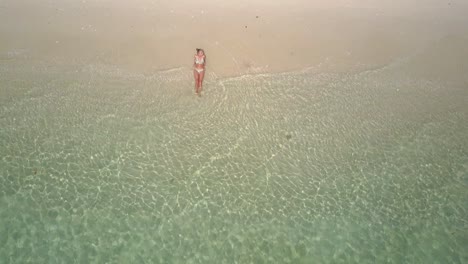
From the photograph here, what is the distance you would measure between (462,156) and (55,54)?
16.2 metres

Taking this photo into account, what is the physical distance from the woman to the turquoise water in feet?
1.29

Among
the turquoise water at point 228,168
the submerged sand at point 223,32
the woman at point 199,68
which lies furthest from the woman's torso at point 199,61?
the submerged sand at point 223,32

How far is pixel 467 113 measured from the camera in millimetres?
13461

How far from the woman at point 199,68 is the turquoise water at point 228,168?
1.29 feet

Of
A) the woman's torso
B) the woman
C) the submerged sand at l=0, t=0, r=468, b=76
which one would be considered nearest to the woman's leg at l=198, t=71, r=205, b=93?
the woman

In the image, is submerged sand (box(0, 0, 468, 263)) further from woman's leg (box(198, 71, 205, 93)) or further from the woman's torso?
the woman's torso

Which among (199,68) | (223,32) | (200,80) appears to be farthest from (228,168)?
(223,32)

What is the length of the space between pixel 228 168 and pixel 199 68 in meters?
4.37

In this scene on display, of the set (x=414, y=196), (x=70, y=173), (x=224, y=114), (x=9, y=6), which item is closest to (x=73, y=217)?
(x=70, y=173)

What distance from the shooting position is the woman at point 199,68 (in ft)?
42.4

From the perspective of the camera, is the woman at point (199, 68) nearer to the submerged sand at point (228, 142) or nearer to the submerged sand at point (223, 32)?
the submerged sand at point (228, 142)

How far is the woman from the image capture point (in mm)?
12914

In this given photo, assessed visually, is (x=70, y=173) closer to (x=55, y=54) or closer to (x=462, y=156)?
(x=55, y=54)

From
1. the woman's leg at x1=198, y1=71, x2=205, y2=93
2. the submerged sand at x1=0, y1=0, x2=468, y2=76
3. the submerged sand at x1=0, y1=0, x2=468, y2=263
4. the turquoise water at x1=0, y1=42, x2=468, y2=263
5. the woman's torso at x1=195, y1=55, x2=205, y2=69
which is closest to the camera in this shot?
the turquoise water at x1=0, y1=42, x2=468, y2=263
